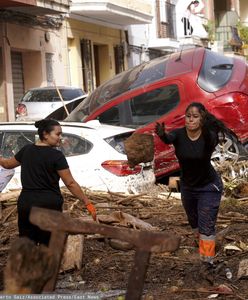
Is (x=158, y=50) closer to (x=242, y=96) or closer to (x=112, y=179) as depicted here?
(x=242, y=96)

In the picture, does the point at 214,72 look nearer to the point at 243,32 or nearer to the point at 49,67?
the point at 49,67

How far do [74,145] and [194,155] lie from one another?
413 centimetres

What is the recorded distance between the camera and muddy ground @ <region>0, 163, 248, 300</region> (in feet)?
23.8

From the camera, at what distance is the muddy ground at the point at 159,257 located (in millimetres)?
7266

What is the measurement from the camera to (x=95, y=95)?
15.1 metres

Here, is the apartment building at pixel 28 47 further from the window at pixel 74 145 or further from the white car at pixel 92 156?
the window at pixel 74 145

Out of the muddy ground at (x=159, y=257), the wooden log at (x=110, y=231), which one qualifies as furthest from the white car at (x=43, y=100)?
the wooden log at (x=110, y=231)

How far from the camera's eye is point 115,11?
31.1 meters

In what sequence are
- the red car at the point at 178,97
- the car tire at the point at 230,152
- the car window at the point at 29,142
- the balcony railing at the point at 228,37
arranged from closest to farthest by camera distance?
1. the car window at the point at 29,142
2. the car tire at the point at 230,152
3. the red car at the point at 178,97
4. the balcony railing at the point at 228,37

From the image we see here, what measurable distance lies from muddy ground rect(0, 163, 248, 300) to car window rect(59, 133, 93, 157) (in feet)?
2.69

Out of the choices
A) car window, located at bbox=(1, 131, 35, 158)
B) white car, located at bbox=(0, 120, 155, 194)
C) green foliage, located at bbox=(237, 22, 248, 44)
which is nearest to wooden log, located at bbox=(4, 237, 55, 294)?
white car, located at bbox=(0, 120, 155, 194)

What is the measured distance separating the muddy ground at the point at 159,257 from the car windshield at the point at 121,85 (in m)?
3.55

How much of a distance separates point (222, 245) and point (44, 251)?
4.69 metres

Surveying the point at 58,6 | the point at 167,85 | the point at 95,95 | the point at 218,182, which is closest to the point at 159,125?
the point at 218,182
